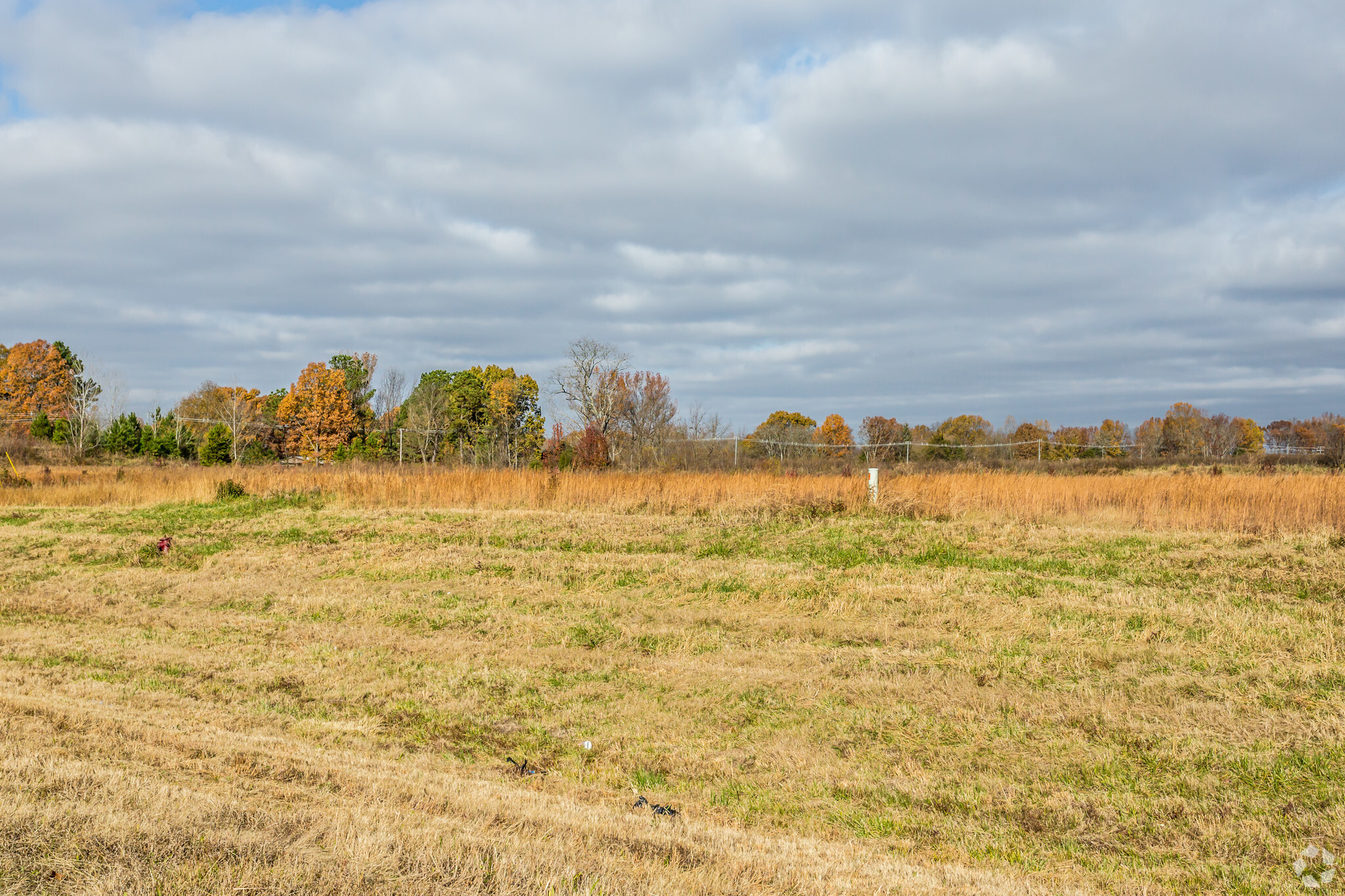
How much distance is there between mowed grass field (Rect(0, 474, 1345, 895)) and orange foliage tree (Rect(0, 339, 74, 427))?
47.7 m

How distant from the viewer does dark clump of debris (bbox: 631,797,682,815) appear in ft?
17.3

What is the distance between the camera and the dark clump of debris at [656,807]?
5.29m

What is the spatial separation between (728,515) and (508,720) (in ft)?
31.7

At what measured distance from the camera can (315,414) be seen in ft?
175

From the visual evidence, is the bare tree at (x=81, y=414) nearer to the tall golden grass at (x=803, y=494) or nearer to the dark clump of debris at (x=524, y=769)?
the tall golden grass at (x=803, y=494)

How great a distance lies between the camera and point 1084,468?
30281mm

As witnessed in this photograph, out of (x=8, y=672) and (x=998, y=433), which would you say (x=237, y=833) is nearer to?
(x=8, y=672)

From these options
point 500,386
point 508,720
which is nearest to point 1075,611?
point 508,720

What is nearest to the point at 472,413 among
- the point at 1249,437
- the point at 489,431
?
the point at 489,431

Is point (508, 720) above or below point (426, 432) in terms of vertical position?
below

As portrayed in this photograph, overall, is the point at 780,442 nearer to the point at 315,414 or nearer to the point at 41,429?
the point at 315,414

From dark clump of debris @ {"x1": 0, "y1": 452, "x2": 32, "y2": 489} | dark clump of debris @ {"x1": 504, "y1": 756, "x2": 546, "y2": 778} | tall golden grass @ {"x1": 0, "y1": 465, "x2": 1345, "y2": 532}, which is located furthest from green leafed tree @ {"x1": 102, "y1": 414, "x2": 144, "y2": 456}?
dark clump of debris @ {"x1": 504, "y1": 756, "x2": 546, "y2": 778}

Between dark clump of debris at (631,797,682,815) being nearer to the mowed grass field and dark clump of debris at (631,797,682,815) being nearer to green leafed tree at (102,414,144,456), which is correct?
the mowed grass field

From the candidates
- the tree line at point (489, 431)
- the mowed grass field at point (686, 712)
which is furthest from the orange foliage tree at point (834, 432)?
the mowed grass field at point (686, 712)
